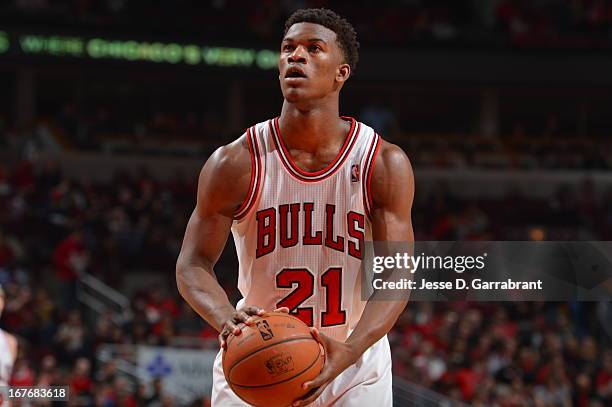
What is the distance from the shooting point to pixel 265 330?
3.94 m

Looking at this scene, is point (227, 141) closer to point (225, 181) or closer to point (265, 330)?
point (225, 181)

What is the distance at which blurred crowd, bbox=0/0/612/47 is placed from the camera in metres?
20.8

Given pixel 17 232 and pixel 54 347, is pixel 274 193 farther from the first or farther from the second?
pixel 17 232

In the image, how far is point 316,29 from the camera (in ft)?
14.6

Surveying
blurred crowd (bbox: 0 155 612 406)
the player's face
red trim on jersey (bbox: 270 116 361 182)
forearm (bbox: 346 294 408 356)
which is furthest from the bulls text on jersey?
blurred crowd (bbox: 0 155 612 406)

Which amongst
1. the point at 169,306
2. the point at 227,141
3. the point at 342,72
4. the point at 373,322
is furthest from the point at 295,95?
the point at 227,141

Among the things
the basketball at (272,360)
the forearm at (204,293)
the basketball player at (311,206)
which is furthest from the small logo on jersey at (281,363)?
the basketball player at (311,206)

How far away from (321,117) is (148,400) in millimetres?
7745

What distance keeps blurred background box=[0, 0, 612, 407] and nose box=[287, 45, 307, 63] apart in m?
7.35

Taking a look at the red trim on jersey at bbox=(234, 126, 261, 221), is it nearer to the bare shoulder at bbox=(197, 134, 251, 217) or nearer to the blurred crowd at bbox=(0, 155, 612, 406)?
the bare shoulder at bbox=(197, 134, 251, 217)

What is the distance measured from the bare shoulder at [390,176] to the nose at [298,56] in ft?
1.81

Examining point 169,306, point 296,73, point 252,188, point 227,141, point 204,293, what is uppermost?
point 227,141

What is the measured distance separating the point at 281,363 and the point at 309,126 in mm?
1165

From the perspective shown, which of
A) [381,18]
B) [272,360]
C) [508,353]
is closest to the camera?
[272,360]
